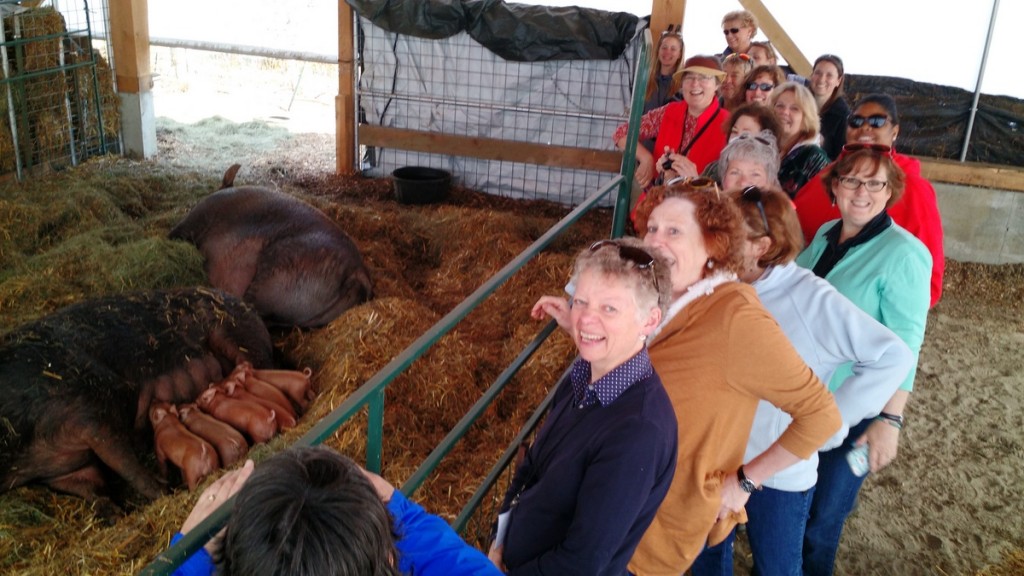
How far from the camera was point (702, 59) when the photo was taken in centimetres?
511

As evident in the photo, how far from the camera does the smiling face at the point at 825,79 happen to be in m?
5.91

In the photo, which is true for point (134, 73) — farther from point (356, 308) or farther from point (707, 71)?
point (707, 71)

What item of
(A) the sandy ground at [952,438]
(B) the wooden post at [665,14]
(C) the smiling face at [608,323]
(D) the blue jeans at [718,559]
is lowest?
(A) the sandy ground at [952,438]

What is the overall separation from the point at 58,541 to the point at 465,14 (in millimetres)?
7624

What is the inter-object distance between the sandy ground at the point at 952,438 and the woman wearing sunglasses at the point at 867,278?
912 mm

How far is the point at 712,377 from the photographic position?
2.24 metres

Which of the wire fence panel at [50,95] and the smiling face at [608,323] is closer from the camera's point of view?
the smiling face at [608,323]

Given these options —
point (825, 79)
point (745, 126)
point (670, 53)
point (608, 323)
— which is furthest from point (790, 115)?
point (670, 53)

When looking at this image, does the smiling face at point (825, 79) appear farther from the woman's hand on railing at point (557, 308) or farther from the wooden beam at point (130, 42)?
the wooden beam at point (130, 42)

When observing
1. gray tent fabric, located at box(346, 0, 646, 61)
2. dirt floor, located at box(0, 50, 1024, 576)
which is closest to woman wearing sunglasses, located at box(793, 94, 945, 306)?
dirt floor, located at box(0, 50, 1024, 576)

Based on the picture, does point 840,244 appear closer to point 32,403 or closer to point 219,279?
point 32,403

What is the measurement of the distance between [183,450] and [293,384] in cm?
89

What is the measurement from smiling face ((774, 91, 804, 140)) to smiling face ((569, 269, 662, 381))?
2869 millimetres

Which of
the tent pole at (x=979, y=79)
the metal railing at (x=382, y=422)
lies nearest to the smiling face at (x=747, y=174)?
the metal railing at (x=382, y=422)
